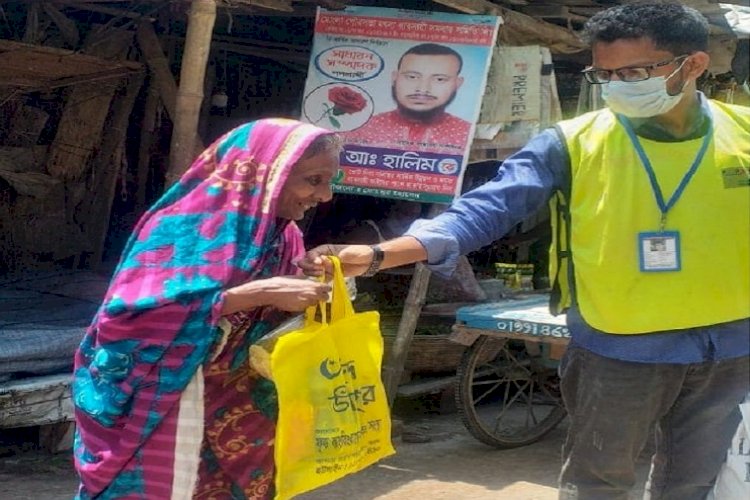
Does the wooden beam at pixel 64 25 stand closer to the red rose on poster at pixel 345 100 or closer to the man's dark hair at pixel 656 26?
the red rose on poster at pixel 345 100

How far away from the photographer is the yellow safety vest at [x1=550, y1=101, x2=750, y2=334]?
2.47m

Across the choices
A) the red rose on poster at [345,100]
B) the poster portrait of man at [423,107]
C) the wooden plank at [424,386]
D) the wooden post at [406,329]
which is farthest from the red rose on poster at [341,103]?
the wooden plank at [424,386]

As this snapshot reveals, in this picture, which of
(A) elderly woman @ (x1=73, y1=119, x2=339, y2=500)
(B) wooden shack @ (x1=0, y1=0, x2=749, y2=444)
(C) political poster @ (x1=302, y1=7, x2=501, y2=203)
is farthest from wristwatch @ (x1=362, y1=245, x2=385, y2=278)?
(B) wooden shack @ (x1=0, y1=0, x2=749, y2=444)

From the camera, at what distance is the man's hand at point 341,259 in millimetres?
2467

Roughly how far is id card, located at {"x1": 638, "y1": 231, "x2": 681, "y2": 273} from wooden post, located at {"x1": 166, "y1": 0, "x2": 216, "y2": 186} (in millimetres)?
2808

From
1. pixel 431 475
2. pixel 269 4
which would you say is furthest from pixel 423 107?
pixel 431 475

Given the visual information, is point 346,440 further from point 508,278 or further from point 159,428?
point 508,278

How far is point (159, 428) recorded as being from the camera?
2432 millimetres

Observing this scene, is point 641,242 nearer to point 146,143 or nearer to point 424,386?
point 424,386

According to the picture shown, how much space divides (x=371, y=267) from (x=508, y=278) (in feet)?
14.6

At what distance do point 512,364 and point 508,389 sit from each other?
17 cm

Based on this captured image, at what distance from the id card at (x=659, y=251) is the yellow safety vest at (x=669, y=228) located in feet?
0.04

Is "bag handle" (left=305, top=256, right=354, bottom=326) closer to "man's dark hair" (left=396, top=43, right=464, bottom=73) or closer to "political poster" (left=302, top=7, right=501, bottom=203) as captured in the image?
"political poster" (left=302, top=7, right=501, bottom=203)

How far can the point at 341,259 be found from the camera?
2500 mm
